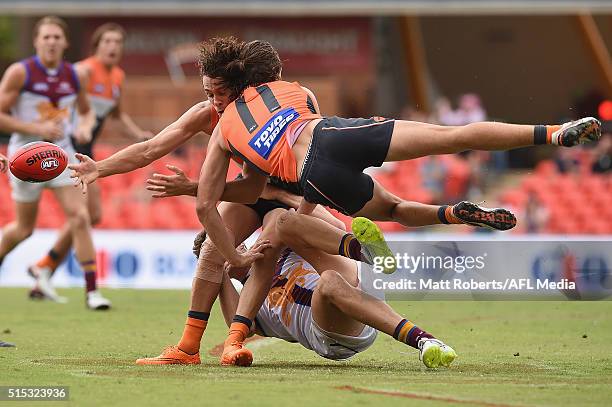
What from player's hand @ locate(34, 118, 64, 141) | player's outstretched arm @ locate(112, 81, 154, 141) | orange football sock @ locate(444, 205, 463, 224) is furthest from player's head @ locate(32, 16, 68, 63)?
orange football sock @ locate(444, 205, 463, 224)

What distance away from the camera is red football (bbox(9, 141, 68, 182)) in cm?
721

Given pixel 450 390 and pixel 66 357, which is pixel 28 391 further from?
pixel 450 390

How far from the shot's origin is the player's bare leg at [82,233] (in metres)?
11.1

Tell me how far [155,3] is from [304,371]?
51.2 ft

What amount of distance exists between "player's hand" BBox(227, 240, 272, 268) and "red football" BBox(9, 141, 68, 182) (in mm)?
1284

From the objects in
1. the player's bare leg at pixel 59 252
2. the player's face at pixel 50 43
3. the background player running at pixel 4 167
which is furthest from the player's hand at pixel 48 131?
the background player running at pixel 4 167

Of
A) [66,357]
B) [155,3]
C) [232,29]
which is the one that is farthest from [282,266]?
[232,29]

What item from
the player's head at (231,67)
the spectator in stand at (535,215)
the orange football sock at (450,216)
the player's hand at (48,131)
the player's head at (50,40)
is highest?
the player's head at (231,67)

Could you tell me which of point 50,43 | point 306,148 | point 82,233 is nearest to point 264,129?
point 306,148

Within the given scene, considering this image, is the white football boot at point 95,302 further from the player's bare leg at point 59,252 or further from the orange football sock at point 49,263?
the orange football sock at point 49,263

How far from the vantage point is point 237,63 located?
22.8 ft

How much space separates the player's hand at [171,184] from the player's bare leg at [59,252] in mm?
4836

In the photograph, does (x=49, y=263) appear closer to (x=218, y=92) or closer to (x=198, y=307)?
(x=198, y=307)

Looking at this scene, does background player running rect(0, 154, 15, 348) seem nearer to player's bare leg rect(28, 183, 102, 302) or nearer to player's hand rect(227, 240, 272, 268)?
player's hand rect(227, 240, 272, 268)
